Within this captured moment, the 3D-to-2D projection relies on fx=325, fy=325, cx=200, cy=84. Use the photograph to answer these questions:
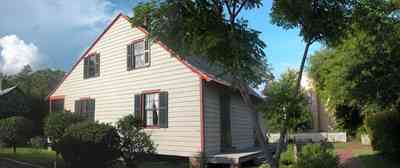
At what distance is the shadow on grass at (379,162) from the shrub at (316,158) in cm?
166

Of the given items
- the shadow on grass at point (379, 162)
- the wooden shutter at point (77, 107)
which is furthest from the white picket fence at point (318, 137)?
the wooden shutter at point (77, 107)

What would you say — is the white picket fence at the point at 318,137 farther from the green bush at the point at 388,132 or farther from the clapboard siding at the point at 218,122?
the green bush at the point at 388,132

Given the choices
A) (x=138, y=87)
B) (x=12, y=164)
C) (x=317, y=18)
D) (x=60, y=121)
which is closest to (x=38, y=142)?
(x=60, y=121)

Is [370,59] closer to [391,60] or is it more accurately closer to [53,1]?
[391,60]

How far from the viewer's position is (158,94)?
42.7 feet

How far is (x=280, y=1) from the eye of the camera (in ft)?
24.9

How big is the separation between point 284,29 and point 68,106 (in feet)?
41.9

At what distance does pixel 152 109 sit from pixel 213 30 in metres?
6.42

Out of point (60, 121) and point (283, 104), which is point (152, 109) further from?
point (283, 104)

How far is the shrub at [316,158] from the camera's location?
8875 mm

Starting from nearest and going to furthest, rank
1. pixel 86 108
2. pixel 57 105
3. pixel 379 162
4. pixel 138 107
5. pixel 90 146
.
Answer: pixel 90 146 < pixel 379 162 < pixel 138 107 < pixel 86 108 < pixel 57 105

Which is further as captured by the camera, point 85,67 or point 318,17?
point 85,67

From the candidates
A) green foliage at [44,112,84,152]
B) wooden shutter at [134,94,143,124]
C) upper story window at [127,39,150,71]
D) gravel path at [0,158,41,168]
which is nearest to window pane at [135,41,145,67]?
upper story window at [127,39,150,71]

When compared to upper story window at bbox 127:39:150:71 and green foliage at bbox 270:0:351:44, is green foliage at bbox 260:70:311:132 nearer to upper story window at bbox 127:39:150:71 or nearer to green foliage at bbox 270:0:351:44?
green foliage at bbox 270:0:351:44
